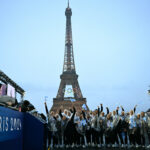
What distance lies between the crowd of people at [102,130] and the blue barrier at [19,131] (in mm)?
8233

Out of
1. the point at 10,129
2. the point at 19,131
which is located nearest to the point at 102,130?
the point at 19,131

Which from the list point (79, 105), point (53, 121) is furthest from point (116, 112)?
point (79, 105)

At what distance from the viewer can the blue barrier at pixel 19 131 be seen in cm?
314

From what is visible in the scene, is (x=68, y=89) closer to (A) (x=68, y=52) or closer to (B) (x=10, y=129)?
(A) (x=68, y=52)

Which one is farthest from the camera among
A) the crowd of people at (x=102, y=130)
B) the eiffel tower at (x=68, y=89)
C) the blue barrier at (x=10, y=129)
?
the eiffel tower at (x=68, y=89)

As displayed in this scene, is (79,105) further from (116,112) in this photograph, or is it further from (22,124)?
(22,124)

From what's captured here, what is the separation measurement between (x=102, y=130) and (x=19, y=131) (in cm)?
1018

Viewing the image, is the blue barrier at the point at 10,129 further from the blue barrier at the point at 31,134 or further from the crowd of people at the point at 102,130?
the crowd of people at the point at 102,130

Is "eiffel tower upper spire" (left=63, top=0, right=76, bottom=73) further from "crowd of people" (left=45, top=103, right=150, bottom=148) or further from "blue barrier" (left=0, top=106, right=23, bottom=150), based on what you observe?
"blue barrier" (left=0, top=106, right=23, bottom=150)

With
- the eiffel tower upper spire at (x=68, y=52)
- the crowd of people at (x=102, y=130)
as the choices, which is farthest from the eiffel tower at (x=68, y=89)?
the crowd of people at (x=102, y=130)

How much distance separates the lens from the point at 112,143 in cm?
1345

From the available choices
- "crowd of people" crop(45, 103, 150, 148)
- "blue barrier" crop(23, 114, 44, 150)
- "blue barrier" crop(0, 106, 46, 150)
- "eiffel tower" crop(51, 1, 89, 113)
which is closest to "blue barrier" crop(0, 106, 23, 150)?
"blue barrier" crop(0, 106, 46, 150)

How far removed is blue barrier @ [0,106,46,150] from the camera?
124 inches

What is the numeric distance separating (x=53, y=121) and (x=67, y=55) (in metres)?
66.3
